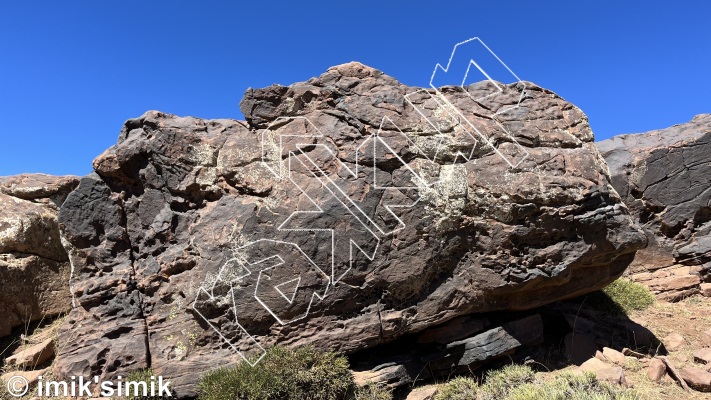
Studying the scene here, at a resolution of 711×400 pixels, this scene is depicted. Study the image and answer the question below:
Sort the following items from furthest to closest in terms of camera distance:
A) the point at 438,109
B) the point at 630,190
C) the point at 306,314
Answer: the point at 630,190, the point at 438,109, the point at 306,314

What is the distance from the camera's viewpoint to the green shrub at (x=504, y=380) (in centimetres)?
651

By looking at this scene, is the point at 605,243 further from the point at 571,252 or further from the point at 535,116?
the point at 535,116

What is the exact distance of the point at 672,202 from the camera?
460 inches

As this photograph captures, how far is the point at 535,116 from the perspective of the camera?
297 inches

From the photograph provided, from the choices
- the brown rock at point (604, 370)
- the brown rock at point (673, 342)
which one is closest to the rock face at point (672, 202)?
the brown rock at point (673, 342)

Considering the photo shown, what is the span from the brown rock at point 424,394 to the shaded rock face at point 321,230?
870mm

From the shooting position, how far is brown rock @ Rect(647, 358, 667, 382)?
6.84 metres

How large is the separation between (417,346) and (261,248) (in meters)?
2.91

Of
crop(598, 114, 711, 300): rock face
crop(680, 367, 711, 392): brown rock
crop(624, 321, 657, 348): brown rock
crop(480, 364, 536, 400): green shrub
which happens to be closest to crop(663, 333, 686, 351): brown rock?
crop(624, 321, 657, 348): brown rock

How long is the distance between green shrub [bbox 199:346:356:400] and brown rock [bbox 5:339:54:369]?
10.9ft

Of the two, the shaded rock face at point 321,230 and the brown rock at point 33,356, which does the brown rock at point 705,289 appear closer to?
the shaded rock face at point 321,230

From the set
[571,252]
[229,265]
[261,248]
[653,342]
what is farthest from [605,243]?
[229,265]

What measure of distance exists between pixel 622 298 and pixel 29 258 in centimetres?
1207

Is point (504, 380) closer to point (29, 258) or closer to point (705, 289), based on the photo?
point (705, 289)
